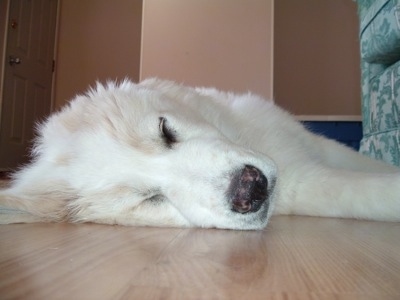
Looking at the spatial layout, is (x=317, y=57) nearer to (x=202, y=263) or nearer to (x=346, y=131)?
(x=346, y=131)

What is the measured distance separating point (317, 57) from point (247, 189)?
5.73m

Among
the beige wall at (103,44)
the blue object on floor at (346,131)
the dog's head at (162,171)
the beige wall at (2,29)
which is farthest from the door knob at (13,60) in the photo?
the dog's head at (162,171)

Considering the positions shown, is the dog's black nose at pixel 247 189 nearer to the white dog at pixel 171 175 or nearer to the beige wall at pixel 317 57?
the white dog at pixel 171 175

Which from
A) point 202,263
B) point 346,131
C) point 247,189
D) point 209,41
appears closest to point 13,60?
point 209,41

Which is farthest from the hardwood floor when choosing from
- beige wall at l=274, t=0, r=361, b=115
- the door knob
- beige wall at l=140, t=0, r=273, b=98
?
the door knob

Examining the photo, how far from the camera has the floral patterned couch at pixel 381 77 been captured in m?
2.46

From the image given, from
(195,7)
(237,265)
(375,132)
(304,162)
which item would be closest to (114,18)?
(195,7)

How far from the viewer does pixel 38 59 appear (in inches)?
302

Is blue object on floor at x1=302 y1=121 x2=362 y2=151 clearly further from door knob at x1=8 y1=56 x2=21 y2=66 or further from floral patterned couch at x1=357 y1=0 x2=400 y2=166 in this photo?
door knob at x1=8 y1=56 x2=21 y2=66

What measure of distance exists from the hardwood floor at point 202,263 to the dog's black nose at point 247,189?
0.30 ft

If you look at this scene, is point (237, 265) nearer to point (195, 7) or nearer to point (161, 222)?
point (161, 222)

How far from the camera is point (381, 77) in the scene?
8.95 feet

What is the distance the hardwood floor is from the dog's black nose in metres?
0.09

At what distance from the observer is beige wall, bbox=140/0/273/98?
494 centimetres
